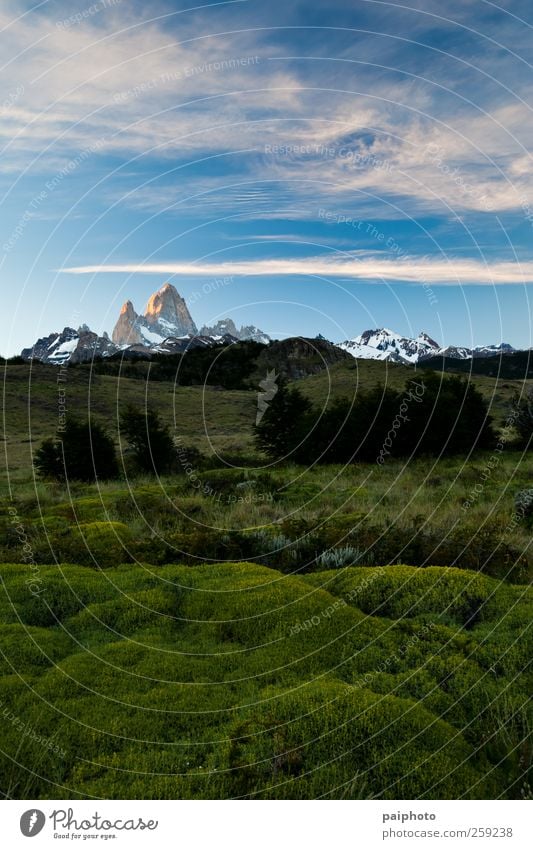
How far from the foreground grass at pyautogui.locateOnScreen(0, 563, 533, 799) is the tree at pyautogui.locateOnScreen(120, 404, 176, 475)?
52.8 feet

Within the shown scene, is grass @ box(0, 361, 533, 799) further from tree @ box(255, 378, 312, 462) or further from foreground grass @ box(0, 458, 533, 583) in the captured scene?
tree @ box(255, 378, 312, 462)

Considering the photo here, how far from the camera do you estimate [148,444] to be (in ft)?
78.6

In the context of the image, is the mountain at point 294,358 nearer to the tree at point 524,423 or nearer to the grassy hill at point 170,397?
the grassy hill at point 170,397

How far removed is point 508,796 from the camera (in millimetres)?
4289

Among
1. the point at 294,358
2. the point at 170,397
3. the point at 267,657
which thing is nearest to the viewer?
the point at 267,657

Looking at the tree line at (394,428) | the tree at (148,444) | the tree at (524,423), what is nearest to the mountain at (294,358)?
the tree at (148,444)

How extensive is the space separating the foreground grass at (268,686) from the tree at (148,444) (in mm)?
16088

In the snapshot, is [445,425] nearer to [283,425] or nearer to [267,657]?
[283,425]

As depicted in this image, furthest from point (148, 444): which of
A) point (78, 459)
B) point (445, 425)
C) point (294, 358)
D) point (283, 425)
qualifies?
point (294, 358)

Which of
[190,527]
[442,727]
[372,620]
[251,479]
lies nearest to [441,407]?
[251,479]

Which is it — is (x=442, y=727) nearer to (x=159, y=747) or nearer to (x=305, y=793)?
(x=305, y=793)

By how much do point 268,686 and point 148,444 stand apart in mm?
19390

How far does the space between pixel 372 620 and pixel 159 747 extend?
2.96 metres

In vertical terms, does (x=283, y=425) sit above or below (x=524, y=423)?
below
